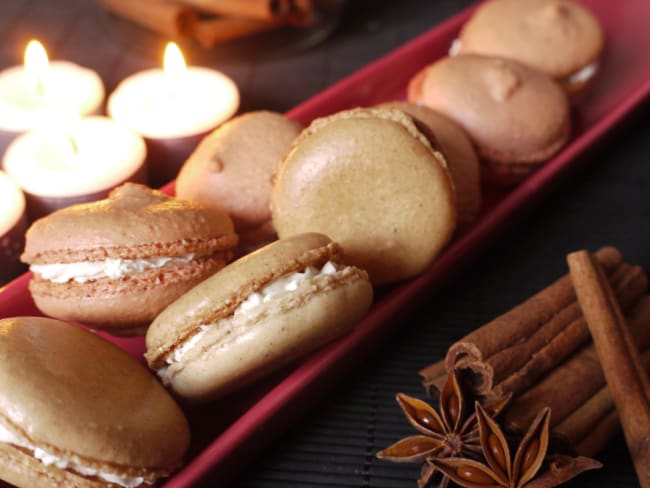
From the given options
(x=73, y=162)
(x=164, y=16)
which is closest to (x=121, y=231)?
(x=73, y=162)

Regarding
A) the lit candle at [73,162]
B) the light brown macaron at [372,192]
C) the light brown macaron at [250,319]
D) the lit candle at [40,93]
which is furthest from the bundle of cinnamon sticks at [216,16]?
the light brown macaron at [250,319]

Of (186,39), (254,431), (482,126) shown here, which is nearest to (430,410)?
(254,431)

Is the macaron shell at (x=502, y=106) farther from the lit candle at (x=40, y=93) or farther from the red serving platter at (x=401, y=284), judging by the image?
the lit candle at (x=40, y=93)

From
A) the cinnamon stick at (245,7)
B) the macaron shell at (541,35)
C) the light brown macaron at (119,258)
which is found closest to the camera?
the light brown macaron at (119,258)

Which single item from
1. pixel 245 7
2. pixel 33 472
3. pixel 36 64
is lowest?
pixel 33 472

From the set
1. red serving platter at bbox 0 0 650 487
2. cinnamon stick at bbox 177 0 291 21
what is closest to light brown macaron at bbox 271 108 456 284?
red serving platter at bbox 0 0 650 487

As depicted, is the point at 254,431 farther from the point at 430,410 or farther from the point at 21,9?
the point at 21,9

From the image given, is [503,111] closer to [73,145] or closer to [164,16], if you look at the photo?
[73,145]
